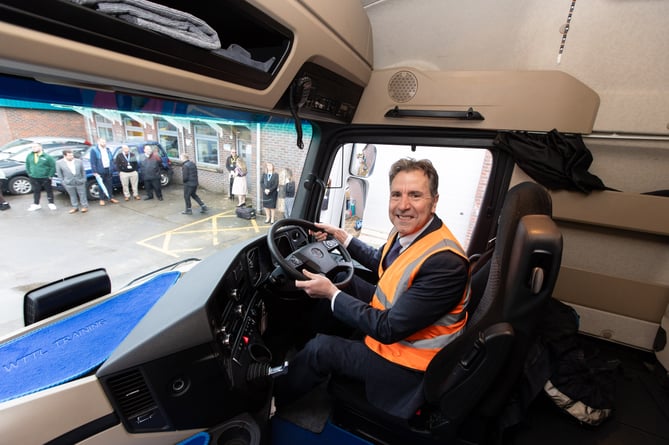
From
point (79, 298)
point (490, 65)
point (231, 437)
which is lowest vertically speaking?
point (231, 437)

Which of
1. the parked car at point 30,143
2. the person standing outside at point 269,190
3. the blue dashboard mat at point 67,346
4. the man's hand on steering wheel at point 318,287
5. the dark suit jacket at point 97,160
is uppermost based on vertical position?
the parked car at point 30,143

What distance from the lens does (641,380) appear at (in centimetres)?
168

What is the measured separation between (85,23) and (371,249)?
1.53 m

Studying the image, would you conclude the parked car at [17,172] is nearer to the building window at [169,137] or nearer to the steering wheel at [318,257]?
the building window at [169,137]

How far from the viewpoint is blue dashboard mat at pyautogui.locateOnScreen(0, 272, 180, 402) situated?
807 mm

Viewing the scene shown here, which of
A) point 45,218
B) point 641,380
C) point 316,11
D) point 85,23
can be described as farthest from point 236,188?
point 641,380

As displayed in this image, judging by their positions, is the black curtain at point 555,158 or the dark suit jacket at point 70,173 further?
the black curtain at point 555,158

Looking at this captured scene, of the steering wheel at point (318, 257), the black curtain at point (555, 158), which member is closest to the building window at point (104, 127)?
the steering wheel at point (318, 257)

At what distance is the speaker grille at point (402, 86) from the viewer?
1.77m

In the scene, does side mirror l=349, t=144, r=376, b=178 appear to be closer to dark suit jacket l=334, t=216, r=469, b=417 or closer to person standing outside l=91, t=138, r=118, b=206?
dark suit jacket l=334, t=216, r=469, b=417

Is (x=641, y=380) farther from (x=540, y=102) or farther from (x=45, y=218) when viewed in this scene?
(x=45, y=218)

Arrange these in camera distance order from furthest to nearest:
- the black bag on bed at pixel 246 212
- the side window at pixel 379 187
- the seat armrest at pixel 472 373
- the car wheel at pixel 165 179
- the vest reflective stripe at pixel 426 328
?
1. the side window at pixel 379 187
2. the black bag on bed at pixel 246 212
3. the car wheel at pixel 165 179
4. the vest reflective stripe at pixel 426 328
5. the seat armrest at pixel 472 373

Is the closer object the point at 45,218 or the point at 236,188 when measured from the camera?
the point at 45,218

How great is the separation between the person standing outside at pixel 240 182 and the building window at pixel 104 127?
2.04 ft
